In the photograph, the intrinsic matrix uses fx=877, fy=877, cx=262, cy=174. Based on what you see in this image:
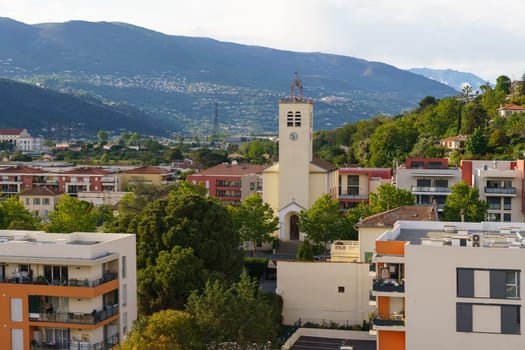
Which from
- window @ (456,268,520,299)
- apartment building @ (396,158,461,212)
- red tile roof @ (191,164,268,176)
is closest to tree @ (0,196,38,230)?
apartment building @ (396,158,461,212)

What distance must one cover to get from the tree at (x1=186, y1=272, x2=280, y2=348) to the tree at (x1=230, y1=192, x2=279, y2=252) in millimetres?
25024

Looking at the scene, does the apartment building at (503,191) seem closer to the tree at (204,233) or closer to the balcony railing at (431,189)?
the balcony railing at (431,189)

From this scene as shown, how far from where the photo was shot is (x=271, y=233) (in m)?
64.1

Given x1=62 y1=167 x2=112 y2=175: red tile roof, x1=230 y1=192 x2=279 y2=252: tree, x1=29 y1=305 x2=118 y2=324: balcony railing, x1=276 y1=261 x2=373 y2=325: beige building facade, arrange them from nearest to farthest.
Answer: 1. x1=29 y1=305 x2=118 y2=324: balcony railing
2. x1=276 y1=261 x2=373 y2=325: beige building facade
3. x1=230 y1=192 x2=279 y2=252: tree
4. x1=62 y1=167 x2=112 y2=175: red tile roof

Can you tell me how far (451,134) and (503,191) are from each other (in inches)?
1433

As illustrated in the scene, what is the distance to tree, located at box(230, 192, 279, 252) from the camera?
191 feet

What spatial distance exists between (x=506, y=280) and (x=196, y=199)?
18.4 metres

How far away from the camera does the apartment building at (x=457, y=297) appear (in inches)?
1049

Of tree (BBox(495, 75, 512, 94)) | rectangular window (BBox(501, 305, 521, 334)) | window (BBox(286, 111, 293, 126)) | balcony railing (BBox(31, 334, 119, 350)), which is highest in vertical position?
tree (BBox(495, 75, 512, 94))

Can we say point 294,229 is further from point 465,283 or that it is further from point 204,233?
point 465,283

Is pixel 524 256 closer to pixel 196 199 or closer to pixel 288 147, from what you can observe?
pixel 196 199

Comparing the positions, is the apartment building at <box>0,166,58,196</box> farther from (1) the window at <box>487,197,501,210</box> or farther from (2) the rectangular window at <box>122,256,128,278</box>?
(2) the rectangular window at <box>122,256,128,278</box>

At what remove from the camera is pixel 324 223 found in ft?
185

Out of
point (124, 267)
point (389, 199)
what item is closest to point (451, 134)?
point (389, 199)
